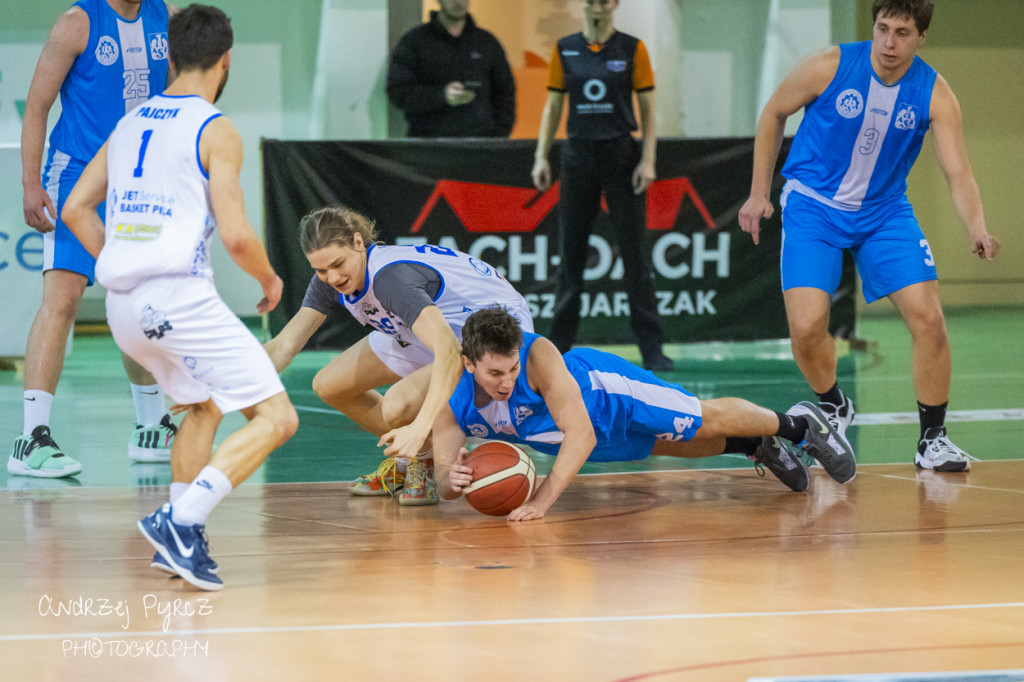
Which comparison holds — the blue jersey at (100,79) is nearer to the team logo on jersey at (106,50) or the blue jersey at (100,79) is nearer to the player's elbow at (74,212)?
the team logo on jersey at (106,50)

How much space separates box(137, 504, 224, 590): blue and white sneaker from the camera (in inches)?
148

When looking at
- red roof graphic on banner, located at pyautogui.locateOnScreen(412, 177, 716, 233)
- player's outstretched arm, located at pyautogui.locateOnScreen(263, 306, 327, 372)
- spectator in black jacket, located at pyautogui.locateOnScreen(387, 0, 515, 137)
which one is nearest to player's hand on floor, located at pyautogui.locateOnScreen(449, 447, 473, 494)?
player's outstretched arm, located at pyautogui.locateOnScreen(263, 306, 327, 372)

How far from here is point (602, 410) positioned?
4969mm

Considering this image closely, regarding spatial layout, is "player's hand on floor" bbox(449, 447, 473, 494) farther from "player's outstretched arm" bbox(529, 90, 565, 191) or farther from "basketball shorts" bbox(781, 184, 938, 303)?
"player's outstretched arm" bbox(529, 90, 565, 191)

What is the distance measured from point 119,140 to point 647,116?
19.4 feet

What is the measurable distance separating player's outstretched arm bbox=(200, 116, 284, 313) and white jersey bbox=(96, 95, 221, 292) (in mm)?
39

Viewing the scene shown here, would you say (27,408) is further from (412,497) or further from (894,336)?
(894,336)

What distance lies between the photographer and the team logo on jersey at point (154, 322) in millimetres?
3842

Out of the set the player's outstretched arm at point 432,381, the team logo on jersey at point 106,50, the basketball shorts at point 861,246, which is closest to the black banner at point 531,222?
the team logo on jersey at point 106,50

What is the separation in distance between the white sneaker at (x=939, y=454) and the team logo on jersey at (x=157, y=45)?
395 cm

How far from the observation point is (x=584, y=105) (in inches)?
368

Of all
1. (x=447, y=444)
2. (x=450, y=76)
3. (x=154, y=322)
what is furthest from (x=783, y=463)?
(x=450, y=76)

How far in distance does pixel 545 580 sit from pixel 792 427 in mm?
1888

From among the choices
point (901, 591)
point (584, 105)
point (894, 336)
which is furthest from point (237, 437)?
point (894, 336)
